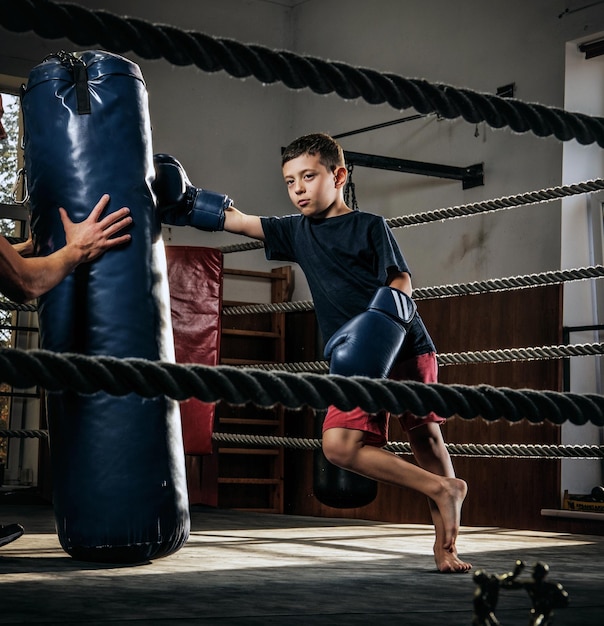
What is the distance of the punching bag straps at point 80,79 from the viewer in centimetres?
184

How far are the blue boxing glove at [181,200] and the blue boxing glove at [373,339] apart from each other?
0.55m

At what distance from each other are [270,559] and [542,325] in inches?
116

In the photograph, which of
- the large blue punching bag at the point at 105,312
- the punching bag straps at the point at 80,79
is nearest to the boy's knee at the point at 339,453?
the large blue punching bag at the point at 105,312

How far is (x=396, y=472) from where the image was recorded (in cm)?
192

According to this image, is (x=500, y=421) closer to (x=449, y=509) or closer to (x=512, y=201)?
(x=512, y=201)

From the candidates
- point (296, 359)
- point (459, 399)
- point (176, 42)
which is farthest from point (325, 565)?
point (296, 359)

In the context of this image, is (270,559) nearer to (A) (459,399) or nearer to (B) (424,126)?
(A) (459,399)

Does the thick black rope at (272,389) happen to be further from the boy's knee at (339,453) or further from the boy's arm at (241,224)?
the boy's arm at (241,224)

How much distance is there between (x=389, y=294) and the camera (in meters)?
1.65

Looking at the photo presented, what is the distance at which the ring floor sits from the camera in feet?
4.17

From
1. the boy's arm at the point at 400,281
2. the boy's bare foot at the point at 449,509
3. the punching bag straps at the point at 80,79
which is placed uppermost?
the punching bag straps at the point at 80,79

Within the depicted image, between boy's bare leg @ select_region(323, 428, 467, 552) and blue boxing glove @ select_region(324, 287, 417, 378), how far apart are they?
351mm

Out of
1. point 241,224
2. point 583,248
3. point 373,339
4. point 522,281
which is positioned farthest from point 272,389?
point 583,248

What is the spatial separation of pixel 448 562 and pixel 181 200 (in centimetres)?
88
